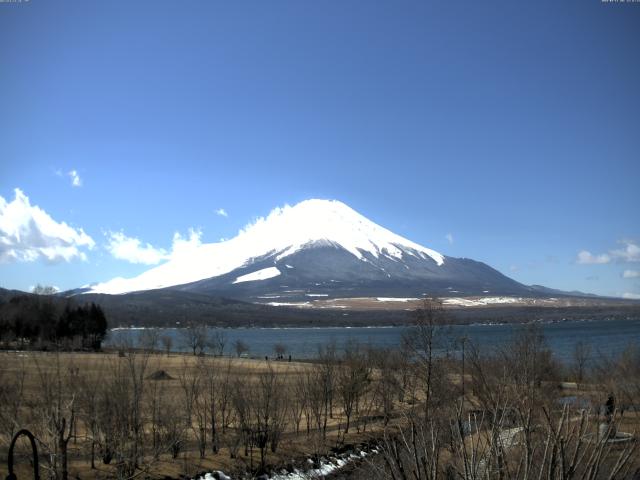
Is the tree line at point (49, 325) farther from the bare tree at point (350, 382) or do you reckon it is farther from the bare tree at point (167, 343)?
the bare tree at point (350, 382)

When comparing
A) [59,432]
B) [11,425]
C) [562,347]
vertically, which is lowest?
[562,347]

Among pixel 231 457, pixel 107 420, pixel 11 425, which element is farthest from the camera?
pixel 231 457

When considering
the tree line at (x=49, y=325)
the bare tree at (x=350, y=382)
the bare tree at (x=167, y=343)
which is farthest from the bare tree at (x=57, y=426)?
the bare tree at (x=167, y=343)

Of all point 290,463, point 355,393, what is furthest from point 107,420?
point 355,393

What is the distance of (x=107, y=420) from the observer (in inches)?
895

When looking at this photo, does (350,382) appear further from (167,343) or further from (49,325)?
(49,325)

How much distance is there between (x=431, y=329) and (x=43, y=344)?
73451 millimetres

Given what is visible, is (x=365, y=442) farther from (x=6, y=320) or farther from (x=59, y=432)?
(x=6, y=320)

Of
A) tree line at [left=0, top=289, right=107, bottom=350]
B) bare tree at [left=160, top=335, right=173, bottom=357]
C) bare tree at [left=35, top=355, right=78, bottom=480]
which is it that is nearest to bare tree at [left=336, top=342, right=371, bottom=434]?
bare tree at [left=35, top=355, right=78, bottom=480]

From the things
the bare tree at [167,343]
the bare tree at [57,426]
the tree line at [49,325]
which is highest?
the bare tree at [57,426]

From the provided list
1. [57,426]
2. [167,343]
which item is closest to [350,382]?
[57,426]

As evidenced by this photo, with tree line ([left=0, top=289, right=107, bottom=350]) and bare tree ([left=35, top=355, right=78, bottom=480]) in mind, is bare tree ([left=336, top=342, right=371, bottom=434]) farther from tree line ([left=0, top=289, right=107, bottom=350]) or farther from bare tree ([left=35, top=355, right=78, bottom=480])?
tree line ([left=0, top=289, right=107, bottom=350])

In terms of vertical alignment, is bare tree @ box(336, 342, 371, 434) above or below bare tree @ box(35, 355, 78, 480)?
below

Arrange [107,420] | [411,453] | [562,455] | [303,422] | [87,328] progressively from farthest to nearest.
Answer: [87,328] → [303,422] → [107,420] → [411,453] → [562,455]
